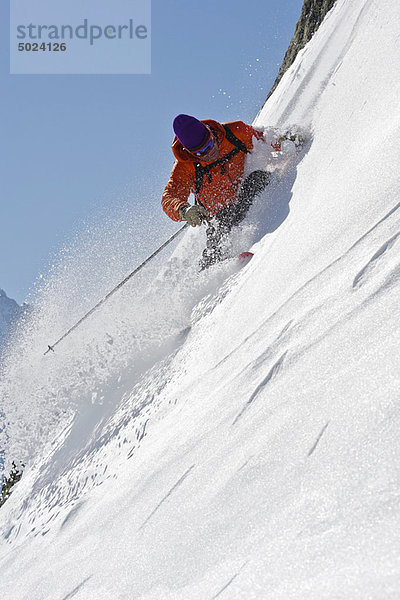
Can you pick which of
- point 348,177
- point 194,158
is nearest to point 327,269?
point 348,177

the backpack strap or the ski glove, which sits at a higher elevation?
the backpack strap

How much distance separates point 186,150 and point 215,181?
0.50m

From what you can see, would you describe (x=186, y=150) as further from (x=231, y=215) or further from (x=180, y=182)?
(x=231, y=215)

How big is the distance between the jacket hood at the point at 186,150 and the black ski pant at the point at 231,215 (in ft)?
1.91

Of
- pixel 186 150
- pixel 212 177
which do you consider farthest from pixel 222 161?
pixel 186 150

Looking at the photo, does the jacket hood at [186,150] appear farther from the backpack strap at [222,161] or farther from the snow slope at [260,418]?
the snow slope at [260,418]

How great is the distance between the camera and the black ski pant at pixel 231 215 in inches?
218

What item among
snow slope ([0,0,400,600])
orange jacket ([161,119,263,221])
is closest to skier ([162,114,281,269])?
orange jacket ([161,119,263,221])

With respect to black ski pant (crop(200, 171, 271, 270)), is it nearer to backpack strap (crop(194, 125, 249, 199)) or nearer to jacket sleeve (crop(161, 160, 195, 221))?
backpack strap (crop(194, 125, 249, 199))

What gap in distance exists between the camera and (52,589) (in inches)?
86.3

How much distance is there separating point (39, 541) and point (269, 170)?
171 inches

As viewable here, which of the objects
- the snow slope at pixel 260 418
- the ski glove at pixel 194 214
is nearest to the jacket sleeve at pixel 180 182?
the ski glove at pixel 194 214

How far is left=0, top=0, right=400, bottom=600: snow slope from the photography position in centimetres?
132

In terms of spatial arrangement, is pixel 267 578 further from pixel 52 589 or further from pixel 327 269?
pixel 327 269
